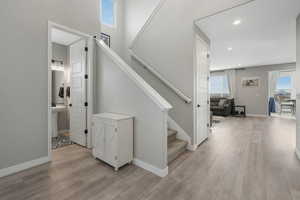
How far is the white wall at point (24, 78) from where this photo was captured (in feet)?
6.38

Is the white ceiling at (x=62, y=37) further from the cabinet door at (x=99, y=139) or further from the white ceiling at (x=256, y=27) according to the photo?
the white ceiling at (x=256, y=27)

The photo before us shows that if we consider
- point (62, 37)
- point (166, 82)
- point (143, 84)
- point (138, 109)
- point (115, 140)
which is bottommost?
point (115, 140)

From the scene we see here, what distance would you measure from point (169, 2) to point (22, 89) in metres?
3.39

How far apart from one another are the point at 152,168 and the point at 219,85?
8.65 metres

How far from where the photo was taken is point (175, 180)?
1858 millimetres

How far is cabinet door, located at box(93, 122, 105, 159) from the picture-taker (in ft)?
7.38

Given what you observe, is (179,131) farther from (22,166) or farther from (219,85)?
(219,85)

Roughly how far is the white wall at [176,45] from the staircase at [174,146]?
28 cm

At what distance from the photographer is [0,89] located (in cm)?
190

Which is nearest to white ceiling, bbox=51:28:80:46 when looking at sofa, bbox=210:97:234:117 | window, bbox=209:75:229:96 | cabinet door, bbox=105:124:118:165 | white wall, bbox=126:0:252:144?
white wall, bbox=126:0:252:144

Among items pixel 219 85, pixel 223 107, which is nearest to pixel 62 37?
pixel 223 107

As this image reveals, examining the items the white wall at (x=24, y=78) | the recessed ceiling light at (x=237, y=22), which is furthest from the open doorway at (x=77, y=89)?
the recessed ceiling light at (x=237, y=22)

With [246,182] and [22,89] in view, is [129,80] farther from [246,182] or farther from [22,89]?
[246,182]

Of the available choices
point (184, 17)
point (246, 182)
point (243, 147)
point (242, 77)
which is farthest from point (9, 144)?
point (242, 77)
